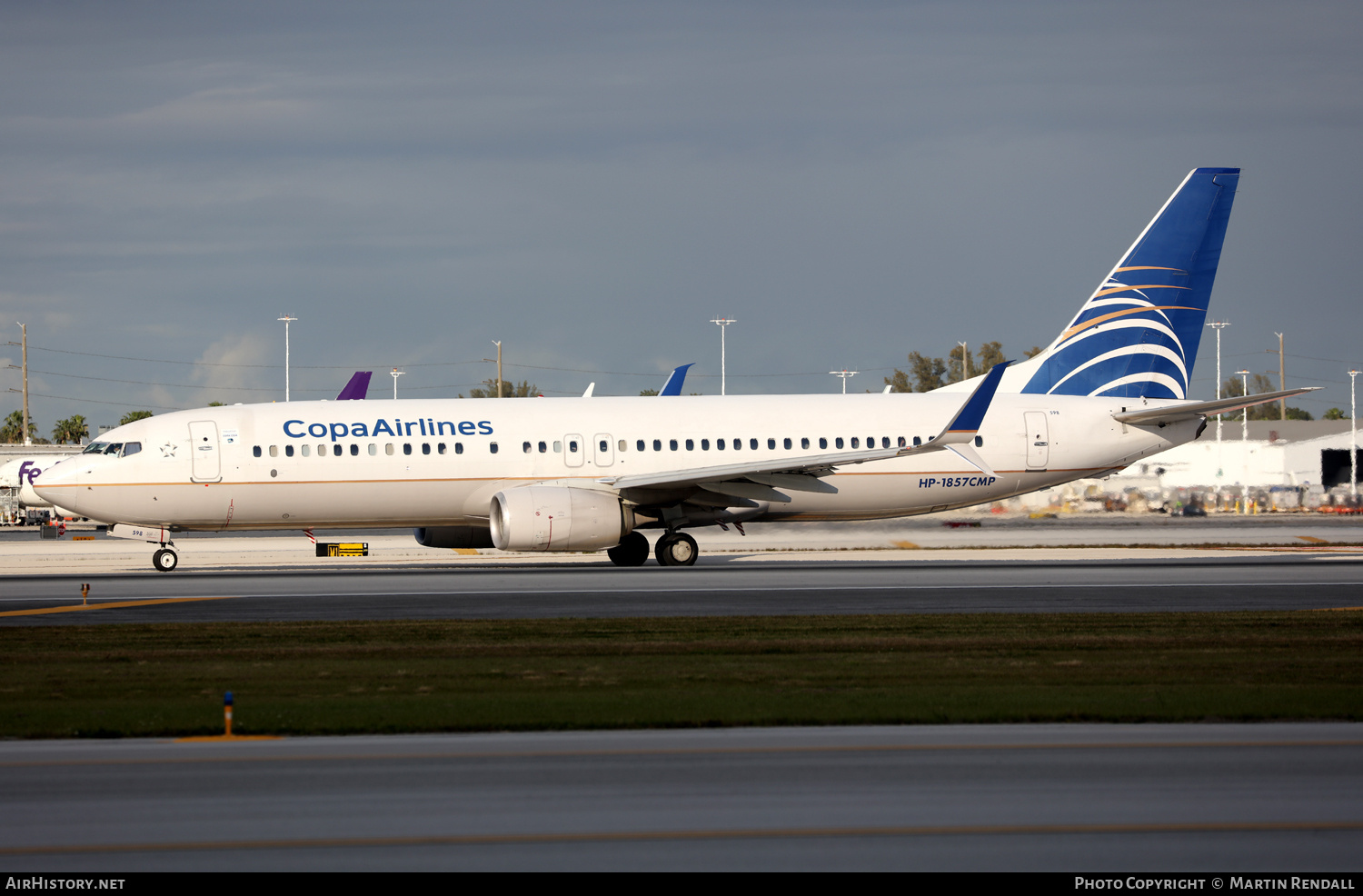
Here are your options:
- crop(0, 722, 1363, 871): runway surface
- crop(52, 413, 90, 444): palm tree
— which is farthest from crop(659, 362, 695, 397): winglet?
crop(52, 413, 90, 444): palm tree

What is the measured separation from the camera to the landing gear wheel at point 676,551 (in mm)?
30219

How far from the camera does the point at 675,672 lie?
A: 13836 millimetres

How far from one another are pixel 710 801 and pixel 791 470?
66.4ft

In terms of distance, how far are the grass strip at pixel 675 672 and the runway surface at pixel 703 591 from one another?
1579 millimetres

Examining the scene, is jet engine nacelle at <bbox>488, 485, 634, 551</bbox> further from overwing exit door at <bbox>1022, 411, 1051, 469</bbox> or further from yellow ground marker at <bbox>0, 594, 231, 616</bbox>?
overwing exit door at <bbox>1022, 411, 1051, 469</bbox>

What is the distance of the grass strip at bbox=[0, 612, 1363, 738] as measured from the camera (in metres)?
11.2

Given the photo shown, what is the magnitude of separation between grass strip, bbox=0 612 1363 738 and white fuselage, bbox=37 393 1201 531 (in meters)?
10.9

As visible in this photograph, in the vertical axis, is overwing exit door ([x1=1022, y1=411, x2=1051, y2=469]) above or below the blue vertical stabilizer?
below

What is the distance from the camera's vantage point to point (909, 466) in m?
31.3

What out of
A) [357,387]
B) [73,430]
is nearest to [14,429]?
[73,430]

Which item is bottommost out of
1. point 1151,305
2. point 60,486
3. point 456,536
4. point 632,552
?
point 632,552

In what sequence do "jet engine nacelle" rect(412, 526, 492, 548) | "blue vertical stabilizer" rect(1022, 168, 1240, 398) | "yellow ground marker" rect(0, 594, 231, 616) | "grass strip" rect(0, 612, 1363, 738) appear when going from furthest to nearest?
"blue vertical stabilizer" rect(1022, 168, 1240, 398) → "jet engine nacelle" rect(412, 526, 492, 548) → "yellow ground marker" rect(0, 594, 231, 616) → "grass strip" rect(0, 612, 1363, 738)

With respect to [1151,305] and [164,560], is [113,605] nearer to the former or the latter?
[164,560]
